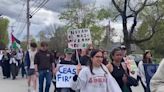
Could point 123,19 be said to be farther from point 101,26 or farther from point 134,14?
point 101,26

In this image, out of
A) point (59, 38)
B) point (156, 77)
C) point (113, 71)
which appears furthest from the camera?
point (59, 38)

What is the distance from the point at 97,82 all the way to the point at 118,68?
91 cm

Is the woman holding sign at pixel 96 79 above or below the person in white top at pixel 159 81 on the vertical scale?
below

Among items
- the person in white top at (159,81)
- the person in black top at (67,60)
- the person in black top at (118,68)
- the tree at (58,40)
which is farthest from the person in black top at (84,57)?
the tree at (58,40)

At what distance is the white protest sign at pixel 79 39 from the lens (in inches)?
450

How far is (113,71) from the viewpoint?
7.36 m

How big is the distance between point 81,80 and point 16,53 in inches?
800

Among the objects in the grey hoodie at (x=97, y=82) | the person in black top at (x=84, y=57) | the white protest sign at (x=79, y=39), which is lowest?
the grey hoodie at (x=97, y=82)

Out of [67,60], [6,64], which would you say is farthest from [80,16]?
[67,60]

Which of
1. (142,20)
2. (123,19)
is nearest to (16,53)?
(123,19)

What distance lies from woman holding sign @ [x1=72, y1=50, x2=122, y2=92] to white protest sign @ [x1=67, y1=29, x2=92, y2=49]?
4614mm

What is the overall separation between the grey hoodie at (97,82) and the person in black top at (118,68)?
2.11ft

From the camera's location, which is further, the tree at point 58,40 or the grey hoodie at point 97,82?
the tree at point 58,40

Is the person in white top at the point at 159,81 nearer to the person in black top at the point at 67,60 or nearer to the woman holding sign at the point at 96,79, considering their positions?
the woman holding sign at the point at 96,79
